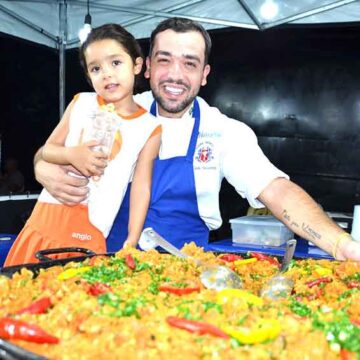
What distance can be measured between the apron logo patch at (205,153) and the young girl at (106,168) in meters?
0.34

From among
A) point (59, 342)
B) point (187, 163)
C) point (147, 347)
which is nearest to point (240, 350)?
point (147, 347)

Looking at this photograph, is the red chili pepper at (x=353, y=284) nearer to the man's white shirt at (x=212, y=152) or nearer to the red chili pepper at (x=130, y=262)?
the red chili pepper at (x=130, y=262)

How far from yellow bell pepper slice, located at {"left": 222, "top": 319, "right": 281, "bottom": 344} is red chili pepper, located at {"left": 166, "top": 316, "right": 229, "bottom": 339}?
0.07ft

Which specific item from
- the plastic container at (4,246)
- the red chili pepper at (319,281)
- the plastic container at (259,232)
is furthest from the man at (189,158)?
the plastic container at (259,232)

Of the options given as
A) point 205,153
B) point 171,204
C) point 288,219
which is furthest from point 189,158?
point 288,219

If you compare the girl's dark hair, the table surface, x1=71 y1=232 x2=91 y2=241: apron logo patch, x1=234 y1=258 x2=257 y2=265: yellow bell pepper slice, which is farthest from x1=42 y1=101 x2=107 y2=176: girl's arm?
the table surface

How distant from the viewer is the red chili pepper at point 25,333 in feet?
3.96

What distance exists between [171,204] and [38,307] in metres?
1.60

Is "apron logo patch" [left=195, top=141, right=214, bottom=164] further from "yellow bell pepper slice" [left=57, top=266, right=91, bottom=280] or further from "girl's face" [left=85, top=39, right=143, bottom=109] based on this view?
"yellow bell pepper slice" [left=57, top=266, right=91, bottom=280]

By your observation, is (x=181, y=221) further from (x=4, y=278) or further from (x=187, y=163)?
(x=4, y=278)

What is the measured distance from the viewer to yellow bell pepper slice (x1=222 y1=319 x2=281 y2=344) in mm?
1167

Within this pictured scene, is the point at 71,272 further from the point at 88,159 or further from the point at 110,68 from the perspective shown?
the point at 110,68

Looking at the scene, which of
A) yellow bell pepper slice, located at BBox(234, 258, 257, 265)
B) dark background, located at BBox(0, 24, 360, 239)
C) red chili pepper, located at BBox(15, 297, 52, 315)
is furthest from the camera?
dark background, located at BBox(0, 24, 360, 239)

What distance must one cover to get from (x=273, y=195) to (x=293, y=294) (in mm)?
1027
